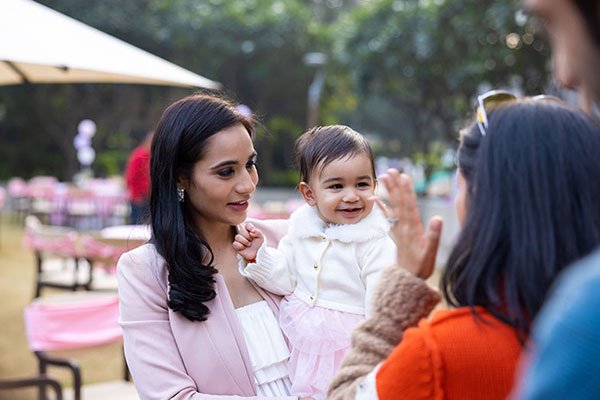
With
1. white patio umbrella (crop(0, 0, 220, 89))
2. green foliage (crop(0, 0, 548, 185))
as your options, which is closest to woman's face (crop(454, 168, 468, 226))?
white patio umbrella (crop(0, 0, 220, 89))

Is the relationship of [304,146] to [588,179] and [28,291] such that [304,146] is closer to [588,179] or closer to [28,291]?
[588,179]

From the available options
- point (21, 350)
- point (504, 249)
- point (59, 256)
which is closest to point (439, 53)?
point (59, 256)

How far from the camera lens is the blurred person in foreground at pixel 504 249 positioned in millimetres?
1195

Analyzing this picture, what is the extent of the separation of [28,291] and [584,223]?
8.97 m

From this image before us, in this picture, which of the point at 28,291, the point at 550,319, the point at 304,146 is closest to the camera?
the point at 550,319

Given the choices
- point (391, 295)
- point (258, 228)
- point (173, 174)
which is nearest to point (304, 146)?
point (258, 228)

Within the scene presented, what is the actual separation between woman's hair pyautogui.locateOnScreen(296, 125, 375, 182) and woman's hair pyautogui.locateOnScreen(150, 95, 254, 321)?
0.83ft

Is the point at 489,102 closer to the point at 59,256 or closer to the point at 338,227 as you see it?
the point at 338,227

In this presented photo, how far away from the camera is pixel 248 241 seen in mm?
2141

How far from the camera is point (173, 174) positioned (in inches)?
81.9

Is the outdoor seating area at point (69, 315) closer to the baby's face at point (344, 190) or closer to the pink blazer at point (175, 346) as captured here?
the pink blazer at point (175, 346)

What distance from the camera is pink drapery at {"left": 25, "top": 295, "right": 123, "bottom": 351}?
3.96 metres

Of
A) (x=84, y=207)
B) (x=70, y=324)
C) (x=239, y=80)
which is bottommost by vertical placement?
(x=84, y=207)

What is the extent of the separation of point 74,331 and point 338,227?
2.36m
